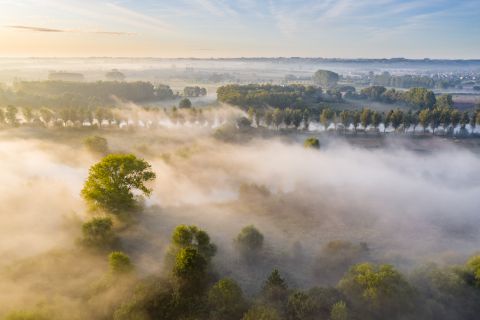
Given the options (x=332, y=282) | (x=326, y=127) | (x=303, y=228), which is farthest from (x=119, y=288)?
(x=326, y=127)

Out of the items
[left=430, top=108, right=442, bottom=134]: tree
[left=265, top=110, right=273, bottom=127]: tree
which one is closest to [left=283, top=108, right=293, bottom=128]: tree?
[left=265, top=110, right=273, bottom=127]: tree

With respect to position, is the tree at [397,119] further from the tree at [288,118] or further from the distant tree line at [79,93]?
the distant tree line at [79,93]

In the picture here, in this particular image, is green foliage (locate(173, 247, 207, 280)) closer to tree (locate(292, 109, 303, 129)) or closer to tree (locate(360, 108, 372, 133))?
tree (locate(292, 109, 303, 129))

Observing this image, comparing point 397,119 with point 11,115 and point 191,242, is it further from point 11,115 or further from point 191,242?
point 11,115

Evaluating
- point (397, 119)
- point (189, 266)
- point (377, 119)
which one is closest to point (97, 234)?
point (189, 266)

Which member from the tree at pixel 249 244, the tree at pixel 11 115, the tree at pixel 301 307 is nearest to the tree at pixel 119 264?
the tree at pixel 249 244

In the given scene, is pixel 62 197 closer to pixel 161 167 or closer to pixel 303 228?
pixel 161 167
